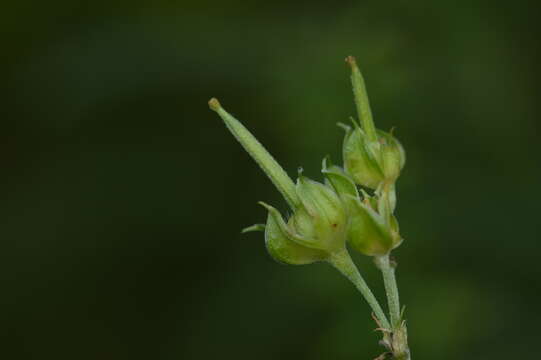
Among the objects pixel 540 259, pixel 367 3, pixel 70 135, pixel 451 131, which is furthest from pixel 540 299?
pixel 70 135

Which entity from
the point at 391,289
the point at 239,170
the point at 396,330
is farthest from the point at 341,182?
the point at 239,170

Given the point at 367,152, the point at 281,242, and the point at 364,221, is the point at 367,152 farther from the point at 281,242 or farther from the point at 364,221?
the point at 281,242

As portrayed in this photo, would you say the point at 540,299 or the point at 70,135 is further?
the point at 70,135

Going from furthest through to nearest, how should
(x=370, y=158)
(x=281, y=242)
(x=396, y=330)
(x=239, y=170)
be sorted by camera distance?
(x=239, y=170) → (x=370, y=158) → (x=281, y=242) → (x=396, y=330)

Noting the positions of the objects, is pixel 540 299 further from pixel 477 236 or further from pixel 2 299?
pixel 2 299

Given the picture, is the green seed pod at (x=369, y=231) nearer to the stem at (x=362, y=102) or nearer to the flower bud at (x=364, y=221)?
the flower bud at (x=364, y=221)

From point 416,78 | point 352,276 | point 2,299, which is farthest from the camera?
point 2,299

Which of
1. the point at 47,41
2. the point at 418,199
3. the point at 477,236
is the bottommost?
the point at 477,236
